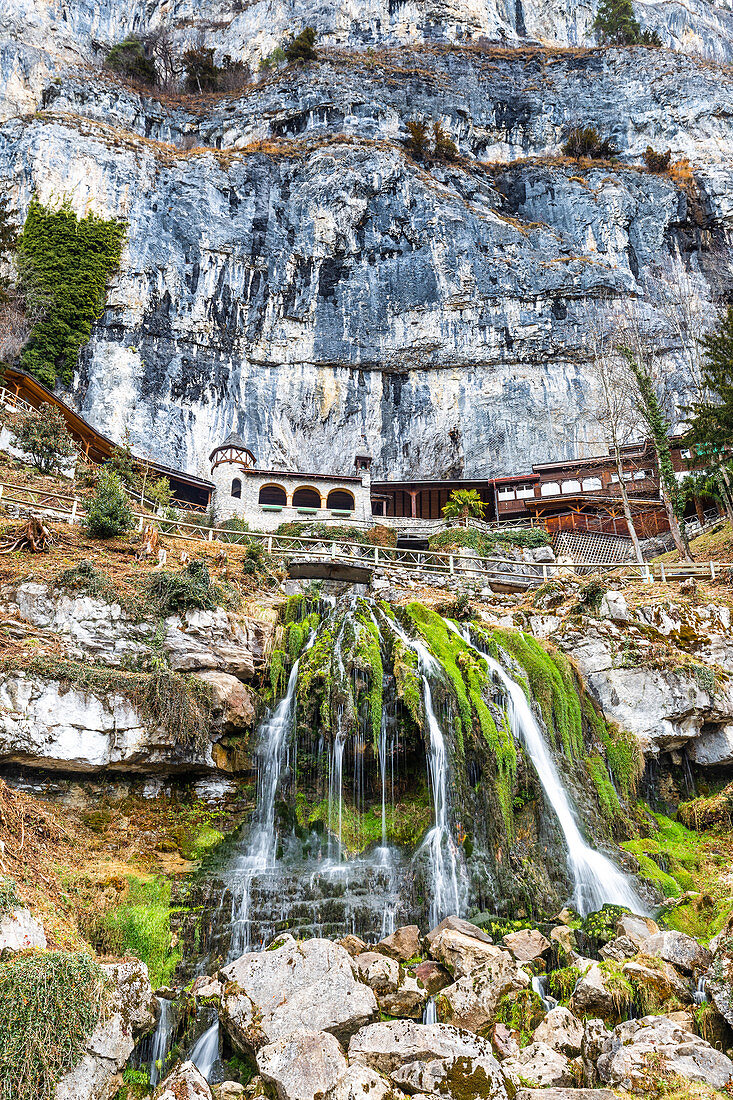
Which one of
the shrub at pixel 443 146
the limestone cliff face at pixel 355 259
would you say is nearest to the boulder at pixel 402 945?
the limestone cliff face at pixel 355 259

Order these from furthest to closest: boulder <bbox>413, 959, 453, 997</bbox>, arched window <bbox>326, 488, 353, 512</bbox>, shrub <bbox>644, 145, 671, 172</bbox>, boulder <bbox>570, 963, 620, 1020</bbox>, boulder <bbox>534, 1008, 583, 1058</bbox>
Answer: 1. shrub <bbox>644, 145, 671, 172</bbox>
2. arched window <bbox>326, 488, 353, 512</bbox>
3. boulder <bbox>413, 959, 453, 997</bbox>
4. boulder <bbox>570, 963, 620, 1020</bbox>
5. boulder <bbox>534, 1008, 583, 1058</bbox>

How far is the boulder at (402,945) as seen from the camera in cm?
1055

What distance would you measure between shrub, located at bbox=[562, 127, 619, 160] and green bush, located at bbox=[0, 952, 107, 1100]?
57.4m

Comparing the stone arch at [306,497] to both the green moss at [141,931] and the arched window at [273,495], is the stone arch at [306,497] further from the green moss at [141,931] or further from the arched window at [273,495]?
the green moss at [141,931]

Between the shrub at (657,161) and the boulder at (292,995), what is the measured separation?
54.3 meters

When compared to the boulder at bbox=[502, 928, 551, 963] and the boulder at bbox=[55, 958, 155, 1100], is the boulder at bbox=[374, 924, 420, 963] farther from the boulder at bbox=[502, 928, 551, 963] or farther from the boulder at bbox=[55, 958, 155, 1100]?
the boulder at bbox=[55, 958, 155, 1100]

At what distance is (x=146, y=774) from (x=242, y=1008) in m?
5.50

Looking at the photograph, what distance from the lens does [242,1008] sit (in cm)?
877

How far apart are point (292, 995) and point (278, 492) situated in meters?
31.7

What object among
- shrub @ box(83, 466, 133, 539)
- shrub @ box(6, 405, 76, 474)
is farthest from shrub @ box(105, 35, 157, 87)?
shrub @ box(83, 466, 133, 539)

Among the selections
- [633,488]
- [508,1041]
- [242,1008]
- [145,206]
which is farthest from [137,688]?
[145,206]

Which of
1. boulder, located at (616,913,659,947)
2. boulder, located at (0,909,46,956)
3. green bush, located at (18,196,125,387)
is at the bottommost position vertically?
boulder, located at (616,913,659,947)

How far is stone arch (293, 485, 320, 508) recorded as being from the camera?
130ft

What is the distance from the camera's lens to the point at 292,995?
892 centimetres
